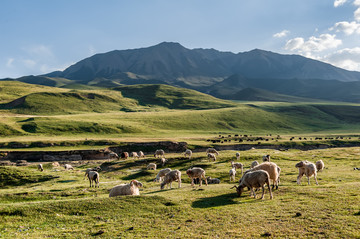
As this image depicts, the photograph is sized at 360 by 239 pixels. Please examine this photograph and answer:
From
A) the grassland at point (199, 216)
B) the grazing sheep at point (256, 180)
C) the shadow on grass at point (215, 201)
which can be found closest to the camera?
the grassland at point (199, 216)

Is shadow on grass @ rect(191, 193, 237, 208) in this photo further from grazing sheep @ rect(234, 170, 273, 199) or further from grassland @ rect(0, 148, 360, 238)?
grazing sheep @ rect(234, 170, 273, 199)

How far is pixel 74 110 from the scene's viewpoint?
162 metres

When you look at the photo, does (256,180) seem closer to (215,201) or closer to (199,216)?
(215,201)

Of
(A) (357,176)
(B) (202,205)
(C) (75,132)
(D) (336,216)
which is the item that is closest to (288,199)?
(D) (336,216)

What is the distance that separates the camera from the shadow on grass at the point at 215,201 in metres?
18.4

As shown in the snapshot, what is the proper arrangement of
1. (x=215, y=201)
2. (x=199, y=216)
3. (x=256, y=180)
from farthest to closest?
1. (x=256, y=180)
2. (x=215, y=201)
3. (x=199, y=216)

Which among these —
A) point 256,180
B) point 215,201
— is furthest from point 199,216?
point 256,180

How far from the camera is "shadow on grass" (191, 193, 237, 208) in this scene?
18.4 metres

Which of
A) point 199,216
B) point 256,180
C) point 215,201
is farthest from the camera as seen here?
point 256,180

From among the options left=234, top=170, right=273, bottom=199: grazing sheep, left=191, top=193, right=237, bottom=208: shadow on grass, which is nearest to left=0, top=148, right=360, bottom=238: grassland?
left=191, top=193, right=237, bottom=208: shadow on grass

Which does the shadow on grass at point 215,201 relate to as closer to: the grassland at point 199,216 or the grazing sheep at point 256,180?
the grassland at point 199,216

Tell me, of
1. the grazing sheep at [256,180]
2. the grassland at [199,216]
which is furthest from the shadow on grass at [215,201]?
the grazing sheep at [256,180]

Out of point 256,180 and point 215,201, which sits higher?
point 256,180

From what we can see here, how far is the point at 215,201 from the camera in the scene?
764 inches
